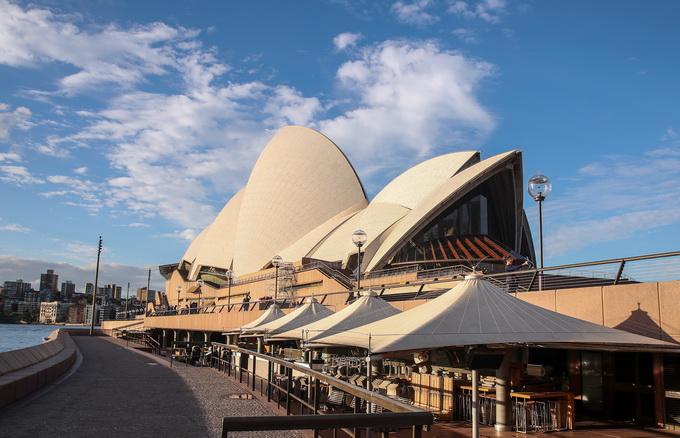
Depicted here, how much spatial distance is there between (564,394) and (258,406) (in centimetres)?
553

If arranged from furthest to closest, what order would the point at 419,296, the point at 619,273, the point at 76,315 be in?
the point at 76,315
the point at 419,296
the point at 619,273

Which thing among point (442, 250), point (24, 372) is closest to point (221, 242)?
point (442, 250)

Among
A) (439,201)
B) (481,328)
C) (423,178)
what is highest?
(423,178)

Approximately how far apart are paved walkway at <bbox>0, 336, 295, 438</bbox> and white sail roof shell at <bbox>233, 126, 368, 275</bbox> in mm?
35571

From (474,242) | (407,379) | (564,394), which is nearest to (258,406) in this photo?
(407,379)

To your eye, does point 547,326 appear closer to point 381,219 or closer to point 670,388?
point 670,388

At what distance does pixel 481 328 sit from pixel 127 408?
22.3 ft

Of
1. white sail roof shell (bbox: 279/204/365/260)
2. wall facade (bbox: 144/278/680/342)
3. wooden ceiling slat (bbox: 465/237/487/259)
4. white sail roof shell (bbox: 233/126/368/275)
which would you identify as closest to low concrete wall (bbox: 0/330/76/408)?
wall facade (bbox: 144/278/680/342)

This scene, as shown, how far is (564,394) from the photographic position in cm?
892

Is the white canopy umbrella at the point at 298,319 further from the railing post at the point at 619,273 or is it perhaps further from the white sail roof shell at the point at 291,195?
the white sail roof shell at the point at 291,195

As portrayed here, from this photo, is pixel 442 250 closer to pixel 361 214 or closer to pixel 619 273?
pixel 361 214

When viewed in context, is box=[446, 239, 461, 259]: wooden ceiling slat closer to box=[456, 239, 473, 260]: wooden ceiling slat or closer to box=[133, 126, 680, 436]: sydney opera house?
box=[133, 126, 680, 436]: sydney opera house

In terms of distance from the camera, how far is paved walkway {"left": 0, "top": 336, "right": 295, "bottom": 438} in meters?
7.88

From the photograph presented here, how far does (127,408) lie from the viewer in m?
9.98
